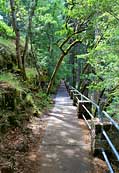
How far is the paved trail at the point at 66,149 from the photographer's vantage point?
5639 mm

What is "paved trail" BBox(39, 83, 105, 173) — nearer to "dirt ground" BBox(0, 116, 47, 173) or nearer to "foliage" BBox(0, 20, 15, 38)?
"dirt ground" BBox(0, 116, 47, 173)

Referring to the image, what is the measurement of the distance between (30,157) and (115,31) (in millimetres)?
5469

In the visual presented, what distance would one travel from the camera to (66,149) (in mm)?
6777

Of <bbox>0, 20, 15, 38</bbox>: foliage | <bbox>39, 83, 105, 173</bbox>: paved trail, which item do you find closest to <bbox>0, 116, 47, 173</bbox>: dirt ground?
<bbox>39, 83, 105, 173</bbox>: paved trail

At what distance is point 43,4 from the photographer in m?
17.9

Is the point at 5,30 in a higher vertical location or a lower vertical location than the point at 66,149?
higher

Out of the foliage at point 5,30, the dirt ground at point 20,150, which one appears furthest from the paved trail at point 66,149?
the foliage at point 5,30

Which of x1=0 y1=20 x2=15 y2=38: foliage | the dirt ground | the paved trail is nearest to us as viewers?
the dirt ground

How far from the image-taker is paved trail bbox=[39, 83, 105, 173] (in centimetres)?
564

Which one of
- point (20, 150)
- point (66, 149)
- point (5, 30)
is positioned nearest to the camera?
point (20, 150)

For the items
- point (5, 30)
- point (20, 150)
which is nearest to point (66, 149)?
point (20, 150)

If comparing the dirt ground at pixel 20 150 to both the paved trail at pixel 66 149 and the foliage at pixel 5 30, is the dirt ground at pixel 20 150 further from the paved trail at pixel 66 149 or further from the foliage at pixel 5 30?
the foliage at pixel 5 30

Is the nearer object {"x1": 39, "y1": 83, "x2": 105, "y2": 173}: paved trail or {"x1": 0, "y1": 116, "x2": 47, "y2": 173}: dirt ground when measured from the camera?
{"x1": 0, "y1": 116, "x2": 47, "y2": 173}: dirt ground

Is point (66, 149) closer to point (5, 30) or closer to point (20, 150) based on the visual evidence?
point (20, 150)
